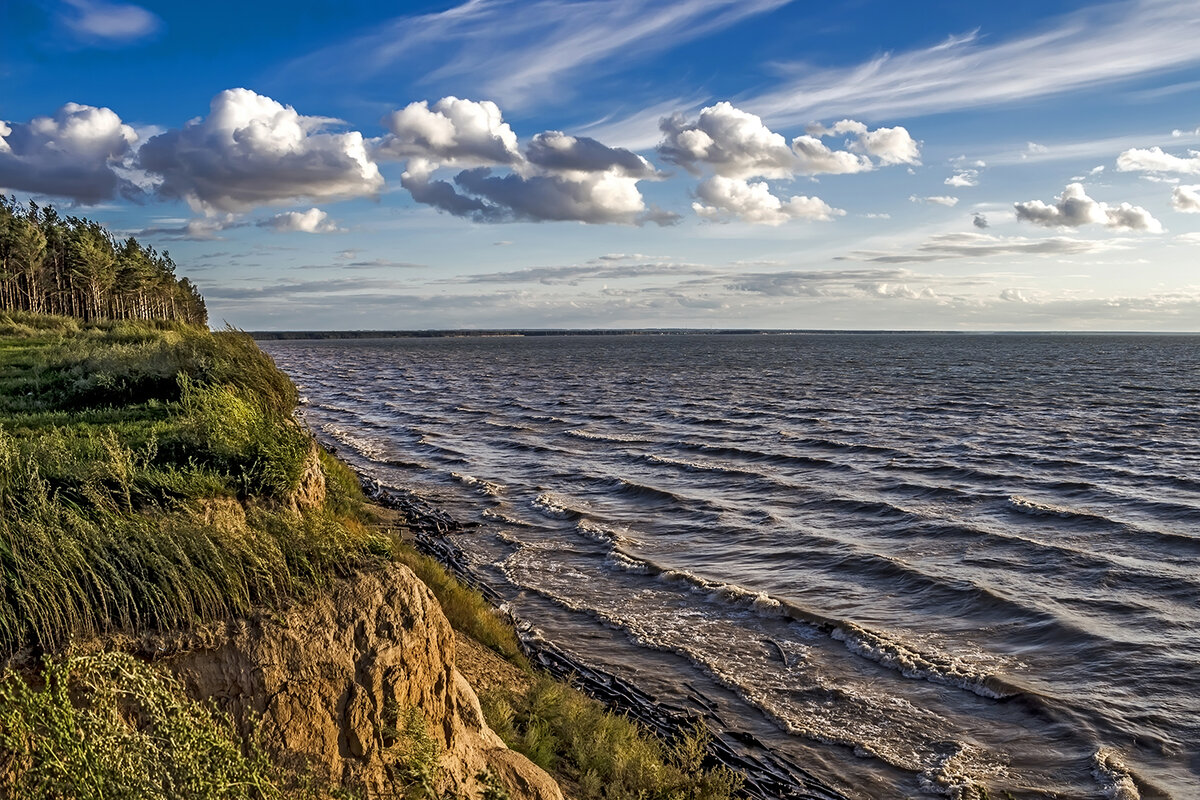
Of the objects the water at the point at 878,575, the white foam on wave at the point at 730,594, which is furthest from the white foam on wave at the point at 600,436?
the white foam on wave at the point at 730,594

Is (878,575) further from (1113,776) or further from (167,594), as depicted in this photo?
(167,594)

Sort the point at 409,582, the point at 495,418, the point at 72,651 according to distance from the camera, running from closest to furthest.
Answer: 1. the point at 72,651
2. the point at 409,582
3. the point at 495,418

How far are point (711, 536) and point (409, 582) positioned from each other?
14.2m

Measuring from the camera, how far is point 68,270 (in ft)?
255

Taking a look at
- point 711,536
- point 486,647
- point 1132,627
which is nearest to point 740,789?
point 486,647

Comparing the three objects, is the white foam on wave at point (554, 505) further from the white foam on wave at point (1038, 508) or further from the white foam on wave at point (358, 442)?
the white foam on wave at point (1038, 508)

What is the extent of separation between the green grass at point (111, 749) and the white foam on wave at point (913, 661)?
10.5 m

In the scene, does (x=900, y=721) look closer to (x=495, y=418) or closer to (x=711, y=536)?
(x=711, y=536)

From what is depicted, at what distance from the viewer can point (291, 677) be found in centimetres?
605

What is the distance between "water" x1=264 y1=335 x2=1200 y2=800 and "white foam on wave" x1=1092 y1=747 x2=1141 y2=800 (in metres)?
0.03

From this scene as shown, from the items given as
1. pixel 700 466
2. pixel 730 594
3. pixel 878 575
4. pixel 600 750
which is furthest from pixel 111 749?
pixel 700 466

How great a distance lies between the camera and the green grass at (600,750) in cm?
873

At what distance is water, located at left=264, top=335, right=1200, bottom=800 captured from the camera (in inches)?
436

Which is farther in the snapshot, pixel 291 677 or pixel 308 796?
pixel 291 677
